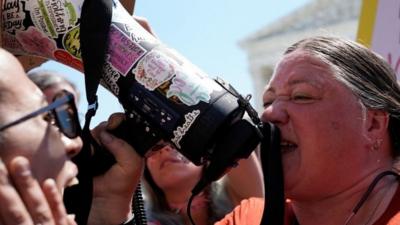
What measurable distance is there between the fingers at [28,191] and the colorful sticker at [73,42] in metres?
0.52

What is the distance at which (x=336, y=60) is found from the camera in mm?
1923

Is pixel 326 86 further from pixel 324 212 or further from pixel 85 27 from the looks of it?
pixel 85 27

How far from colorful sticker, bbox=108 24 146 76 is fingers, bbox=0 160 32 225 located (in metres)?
0.50

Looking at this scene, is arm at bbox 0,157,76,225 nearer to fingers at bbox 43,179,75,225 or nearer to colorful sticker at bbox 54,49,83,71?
fingers at bbox 43,179,75,225

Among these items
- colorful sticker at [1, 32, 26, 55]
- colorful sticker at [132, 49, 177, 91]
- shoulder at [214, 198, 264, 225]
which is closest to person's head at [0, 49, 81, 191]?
colorful sticker at [132, 49, 177, 91]

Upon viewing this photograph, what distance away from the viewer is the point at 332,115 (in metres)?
1.88

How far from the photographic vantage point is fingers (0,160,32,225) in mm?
1214

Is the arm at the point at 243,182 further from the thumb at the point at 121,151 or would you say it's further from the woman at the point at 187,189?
the thumb at the point at 121,151

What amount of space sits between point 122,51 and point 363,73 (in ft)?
2.12

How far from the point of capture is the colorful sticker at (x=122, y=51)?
5.45ft

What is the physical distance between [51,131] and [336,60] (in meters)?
0.87

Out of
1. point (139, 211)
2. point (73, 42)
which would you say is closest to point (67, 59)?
point (73, 42)

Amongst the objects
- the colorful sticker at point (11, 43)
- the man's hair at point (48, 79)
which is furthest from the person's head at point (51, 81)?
the colorful sticker at point (11, 43)

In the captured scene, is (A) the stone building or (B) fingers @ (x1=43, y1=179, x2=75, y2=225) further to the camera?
(A) the stone building
